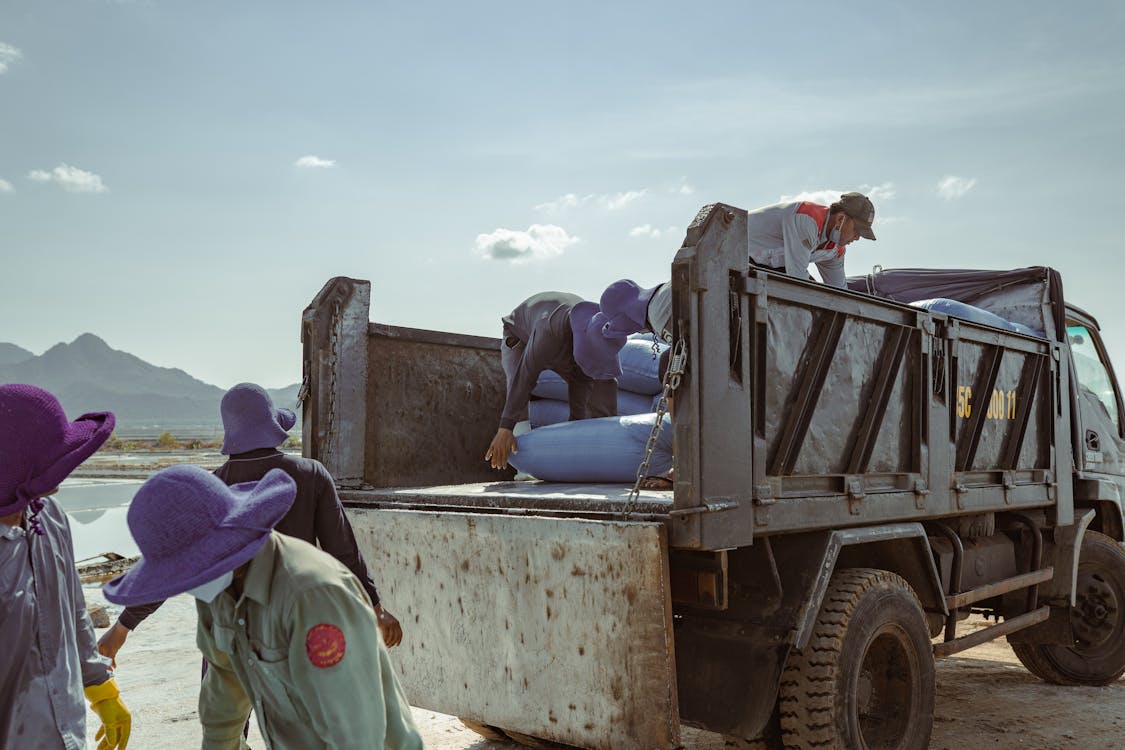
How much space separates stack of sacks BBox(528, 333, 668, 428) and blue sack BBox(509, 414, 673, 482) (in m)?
0.72

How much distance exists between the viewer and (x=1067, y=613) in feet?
18.5

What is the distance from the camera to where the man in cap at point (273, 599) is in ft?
5.32

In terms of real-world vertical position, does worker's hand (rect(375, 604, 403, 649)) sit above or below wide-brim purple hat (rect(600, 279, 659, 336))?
below

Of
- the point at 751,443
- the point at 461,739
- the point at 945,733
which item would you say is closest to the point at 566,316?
the point at 751,443

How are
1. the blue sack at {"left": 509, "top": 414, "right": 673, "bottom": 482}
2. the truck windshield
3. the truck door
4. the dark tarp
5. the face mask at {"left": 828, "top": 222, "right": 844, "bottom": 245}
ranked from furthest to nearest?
the truck windshield
the truck door
the dark tarp
the face mask at {"left": 828, "top": 222, "right": 844, "bottom": 245}
the blue sack at {"left": 509, "top": 414, "right": 673, "bottom": 482}

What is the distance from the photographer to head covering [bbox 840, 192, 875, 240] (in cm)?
486

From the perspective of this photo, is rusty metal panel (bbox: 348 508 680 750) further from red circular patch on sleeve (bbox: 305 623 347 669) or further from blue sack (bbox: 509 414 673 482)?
red circular patch on sleeve (bbox: 305 623 347 669)

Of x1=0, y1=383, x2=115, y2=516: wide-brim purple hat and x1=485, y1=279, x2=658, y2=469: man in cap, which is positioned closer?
x1=0, y1=383, x2=115, y2=516: wide-brim purple hat

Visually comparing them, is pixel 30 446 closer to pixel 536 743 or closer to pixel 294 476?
pixel 294 476

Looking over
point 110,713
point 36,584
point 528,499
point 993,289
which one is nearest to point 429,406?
point 528,499

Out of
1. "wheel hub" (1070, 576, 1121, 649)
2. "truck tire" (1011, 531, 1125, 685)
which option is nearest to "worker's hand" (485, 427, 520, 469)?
"truck tire" (1011, 531, 1125, 685)

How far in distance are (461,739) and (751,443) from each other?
2323 millimetres

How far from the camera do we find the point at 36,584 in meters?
2.16

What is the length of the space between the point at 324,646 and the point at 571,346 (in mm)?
3217
